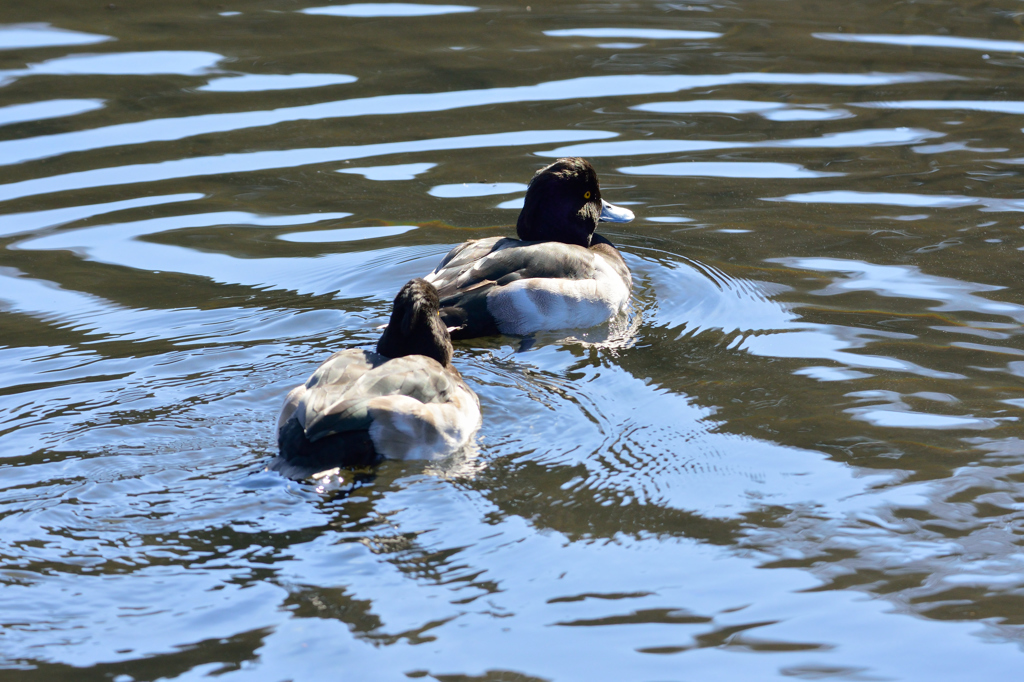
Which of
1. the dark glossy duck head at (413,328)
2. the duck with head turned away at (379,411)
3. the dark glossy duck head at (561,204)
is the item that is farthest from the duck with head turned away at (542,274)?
the duck with head turned away at (379,411)

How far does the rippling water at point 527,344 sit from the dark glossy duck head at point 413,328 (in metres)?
0.47

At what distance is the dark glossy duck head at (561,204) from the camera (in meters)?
8.09

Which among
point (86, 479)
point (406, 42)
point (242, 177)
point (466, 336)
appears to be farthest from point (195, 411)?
point (406, 42)

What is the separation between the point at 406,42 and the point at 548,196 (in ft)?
17.3

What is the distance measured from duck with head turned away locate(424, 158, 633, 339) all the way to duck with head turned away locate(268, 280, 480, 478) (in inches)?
43.1

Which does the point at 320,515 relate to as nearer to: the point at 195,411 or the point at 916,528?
the point at 195,411

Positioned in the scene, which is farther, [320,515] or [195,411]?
[195,411]

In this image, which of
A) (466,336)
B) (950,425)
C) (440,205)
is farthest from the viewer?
(440,205)

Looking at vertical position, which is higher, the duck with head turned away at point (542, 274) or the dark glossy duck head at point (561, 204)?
the dark glossy duck head at point (561, 204)

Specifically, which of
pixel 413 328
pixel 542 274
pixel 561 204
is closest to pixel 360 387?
pixel 413 328

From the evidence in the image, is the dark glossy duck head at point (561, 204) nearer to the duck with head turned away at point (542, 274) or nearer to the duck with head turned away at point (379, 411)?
the duck with head turned away at point (542, 274)

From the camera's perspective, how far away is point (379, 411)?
5.27m

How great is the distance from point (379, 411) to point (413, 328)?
2.98 ft

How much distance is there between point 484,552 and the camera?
15.0ft
